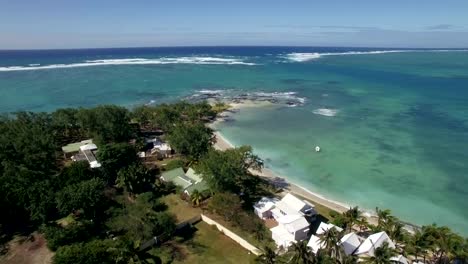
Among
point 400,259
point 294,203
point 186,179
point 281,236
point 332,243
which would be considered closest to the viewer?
point 332,243

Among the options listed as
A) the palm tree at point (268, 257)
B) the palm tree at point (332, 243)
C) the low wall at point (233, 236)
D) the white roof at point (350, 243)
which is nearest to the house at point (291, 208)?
the low wall at point (233, 236)

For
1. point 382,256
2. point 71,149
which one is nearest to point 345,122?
point 382,256

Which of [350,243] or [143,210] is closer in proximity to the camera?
[350,243]

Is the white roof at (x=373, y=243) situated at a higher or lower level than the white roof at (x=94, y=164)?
lower

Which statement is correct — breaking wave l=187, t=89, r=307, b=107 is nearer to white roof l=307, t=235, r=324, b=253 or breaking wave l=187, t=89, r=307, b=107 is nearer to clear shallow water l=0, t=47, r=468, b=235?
clear shallow water l=0, t=47, r=468, b=235

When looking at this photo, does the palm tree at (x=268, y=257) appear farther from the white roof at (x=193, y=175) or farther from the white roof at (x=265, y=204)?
the white roof at (x=193, y=175)

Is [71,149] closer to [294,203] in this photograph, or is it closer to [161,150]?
[161,150]

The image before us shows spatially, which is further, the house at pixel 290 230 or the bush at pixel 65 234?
the house at pixel 290 230

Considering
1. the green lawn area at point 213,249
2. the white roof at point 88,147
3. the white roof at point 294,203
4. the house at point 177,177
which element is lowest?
the green lawn area at point 213,249
